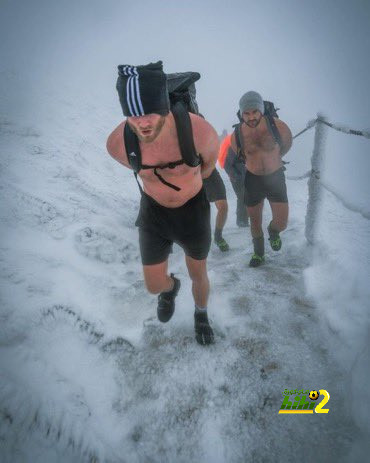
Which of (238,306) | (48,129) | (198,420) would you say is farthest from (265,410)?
(48,129)

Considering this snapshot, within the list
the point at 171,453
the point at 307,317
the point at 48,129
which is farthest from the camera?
the point at 48,129

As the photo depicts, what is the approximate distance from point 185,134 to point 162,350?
1.90 m

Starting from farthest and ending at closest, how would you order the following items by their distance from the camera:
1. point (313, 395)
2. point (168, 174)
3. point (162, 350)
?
point (162, 350) < point (168, 174) < point (313, 395)

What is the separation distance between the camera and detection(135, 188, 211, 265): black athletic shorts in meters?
2.38

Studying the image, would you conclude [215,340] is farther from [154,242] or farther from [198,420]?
[154,242]

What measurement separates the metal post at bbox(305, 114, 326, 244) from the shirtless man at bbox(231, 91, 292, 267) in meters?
0.36

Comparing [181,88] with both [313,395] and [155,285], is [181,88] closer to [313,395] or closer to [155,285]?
[155,285]

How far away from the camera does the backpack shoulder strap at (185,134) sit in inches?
76.1

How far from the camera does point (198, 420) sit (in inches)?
72.1

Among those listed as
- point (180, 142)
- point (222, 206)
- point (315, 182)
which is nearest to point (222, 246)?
point (222, 206)

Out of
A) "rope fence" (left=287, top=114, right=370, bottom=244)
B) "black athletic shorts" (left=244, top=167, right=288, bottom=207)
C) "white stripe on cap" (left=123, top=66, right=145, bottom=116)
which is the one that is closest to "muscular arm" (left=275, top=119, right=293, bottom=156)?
"rope fence" (left=287, top=114, right=370, bottom=244)

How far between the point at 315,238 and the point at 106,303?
122 inches

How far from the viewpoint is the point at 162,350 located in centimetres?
237

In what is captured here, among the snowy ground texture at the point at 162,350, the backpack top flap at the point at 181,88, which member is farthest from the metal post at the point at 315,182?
the backpack top flap at the point at 181,88
